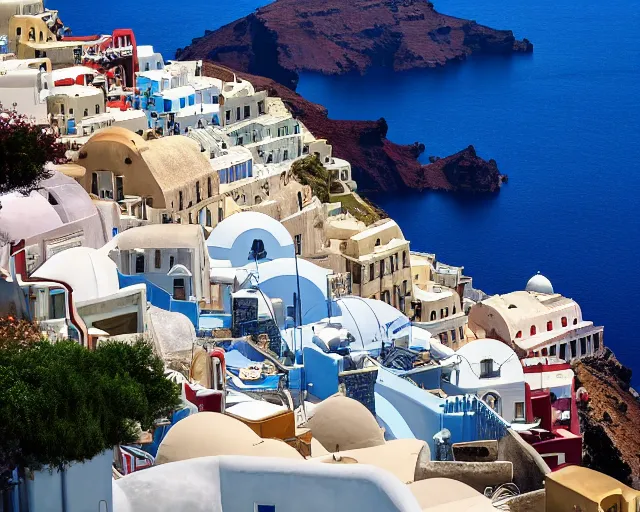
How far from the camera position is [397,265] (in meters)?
42.8

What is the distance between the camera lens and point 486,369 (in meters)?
35.7

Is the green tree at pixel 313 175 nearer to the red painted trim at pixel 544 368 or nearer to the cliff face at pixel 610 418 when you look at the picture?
the cliff face at pixel 610 418

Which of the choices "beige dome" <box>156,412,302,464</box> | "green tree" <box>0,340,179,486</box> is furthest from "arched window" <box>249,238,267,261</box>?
"green tree" <box>0,340,179,486</box>

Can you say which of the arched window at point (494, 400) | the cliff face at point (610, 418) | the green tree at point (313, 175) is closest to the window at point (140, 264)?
the arched window at point (494, 400)

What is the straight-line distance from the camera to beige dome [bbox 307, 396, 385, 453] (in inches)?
913

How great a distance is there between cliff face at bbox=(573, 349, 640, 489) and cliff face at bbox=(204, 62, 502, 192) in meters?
27.6

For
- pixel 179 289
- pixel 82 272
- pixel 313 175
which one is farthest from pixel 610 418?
pixel 82 272

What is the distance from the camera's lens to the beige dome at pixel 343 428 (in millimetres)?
23188

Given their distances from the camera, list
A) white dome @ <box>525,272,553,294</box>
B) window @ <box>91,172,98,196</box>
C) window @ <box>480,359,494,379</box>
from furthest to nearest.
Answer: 1. white dome @ <box>525,272,553,294</box>
2. window @ <box>91,172,98,196</box>
3. window @ <box>480,359,494,379</box>

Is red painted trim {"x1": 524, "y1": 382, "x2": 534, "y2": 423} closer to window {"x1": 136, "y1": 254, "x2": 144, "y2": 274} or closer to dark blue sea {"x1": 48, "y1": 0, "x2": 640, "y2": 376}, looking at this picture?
window {"x1": 136, "y1": 254, "x2": 144, "y2": 274}

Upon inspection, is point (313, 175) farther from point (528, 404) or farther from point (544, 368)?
point (528, 404)

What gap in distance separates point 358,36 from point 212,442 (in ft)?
438

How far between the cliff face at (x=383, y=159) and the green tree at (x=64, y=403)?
63281mm

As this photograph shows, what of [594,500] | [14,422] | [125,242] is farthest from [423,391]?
[14,422]
